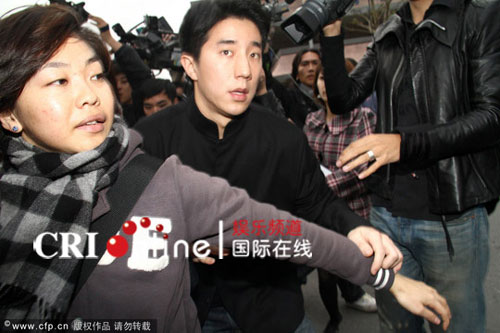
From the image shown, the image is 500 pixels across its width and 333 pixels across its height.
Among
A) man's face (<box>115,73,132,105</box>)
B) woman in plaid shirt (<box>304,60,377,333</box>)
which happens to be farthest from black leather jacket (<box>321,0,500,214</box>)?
man's face (<box>115,73,132,105</box>)

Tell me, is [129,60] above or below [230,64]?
below

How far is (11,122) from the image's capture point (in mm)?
1043

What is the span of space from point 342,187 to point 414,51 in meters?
1.23

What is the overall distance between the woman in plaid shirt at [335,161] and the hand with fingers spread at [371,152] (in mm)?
1160

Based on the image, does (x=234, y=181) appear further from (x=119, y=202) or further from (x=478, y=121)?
(x=478, y=121)

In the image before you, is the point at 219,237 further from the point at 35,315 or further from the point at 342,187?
the point at 342,187

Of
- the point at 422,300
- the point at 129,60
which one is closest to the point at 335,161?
the point at 422,300

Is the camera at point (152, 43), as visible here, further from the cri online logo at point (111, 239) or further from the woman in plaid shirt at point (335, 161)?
the cri online logo at point (111, 239)

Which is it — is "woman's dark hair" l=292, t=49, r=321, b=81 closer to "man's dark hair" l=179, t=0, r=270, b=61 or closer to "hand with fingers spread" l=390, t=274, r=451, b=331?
"man's dark hair" l=179, t=0, r=270, b=61

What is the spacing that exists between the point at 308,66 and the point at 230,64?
2.78 m

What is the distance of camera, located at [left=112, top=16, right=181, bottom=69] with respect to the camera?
461 cm

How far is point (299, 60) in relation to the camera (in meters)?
4.23

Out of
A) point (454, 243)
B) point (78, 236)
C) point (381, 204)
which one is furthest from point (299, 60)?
point (78, 236)

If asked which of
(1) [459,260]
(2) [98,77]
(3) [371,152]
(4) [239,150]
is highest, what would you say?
(2) [98,77]
